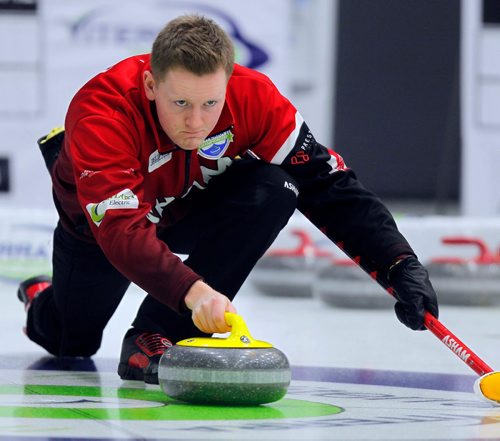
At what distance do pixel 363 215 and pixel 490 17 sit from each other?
381cm

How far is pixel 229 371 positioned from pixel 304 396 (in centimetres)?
31

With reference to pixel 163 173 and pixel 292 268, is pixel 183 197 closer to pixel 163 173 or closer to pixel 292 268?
pixel 163 173

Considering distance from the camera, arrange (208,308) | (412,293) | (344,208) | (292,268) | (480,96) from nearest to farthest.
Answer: (208,308) < (412,293) < (344,208) < (292,268) < (480,96)

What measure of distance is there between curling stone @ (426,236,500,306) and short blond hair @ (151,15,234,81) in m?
2.64

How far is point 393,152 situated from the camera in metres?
10.1

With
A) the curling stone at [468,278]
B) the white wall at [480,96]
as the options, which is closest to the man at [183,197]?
the curling stone at [468,278]

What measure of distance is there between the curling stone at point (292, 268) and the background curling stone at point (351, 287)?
0.32m

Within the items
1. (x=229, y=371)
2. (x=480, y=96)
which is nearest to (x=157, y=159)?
(x=229, y=371)

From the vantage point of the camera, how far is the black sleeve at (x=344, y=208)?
2.69 m

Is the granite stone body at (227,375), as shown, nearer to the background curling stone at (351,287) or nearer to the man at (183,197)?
the man at (183,197)

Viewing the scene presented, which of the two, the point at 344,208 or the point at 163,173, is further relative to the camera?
the point at 344,208

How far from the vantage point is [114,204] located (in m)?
2.29

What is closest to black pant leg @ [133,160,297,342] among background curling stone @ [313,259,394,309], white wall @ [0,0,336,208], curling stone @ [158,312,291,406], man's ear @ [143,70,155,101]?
man's ear @ [143,70,155,101]

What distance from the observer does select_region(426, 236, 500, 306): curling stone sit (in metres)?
4.82
